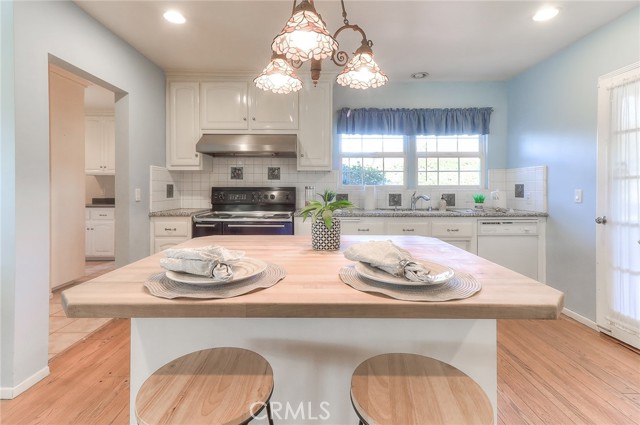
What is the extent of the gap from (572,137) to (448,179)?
126cm

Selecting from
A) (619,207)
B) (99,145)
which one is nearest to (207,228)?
(99,145)

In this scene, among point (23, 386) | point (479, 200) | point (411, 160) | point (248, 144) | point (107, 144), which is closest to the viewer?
point (23, 386)

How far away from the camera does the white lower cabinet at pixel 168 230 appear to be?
10.0ft

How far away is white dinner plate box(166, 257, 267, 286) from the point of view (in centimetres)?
85

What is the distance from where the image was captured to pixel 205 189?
3680mm

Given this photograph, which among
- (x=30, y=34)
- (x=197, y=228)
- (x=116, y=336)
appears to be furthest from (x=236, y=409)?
(x=197, y=228)

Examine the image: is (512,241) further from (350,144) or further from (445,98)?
(350,144)

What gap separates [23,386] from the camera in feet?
5.59

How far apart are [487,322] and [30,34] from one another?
2.79 meters

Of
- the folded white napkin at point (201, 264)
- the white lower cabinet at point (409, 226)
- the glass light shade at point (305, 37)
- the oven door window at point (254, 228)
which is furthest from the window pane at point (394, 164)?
the folded white napkin at point (201, 264)

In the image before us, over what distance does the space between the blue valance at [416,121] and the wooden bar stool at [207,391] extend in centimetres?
309

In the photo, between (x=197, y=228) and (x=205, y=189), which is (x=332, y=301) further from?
(x=205, y=189)

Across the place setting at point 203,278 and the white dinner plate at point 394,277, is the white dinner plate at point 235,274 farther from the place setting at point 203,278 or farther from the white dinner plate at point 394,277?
the white dinner plate at point 394,277

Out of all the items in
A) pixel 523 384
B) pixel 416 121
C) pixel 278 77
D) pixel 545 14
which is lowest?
pixel 523 384
